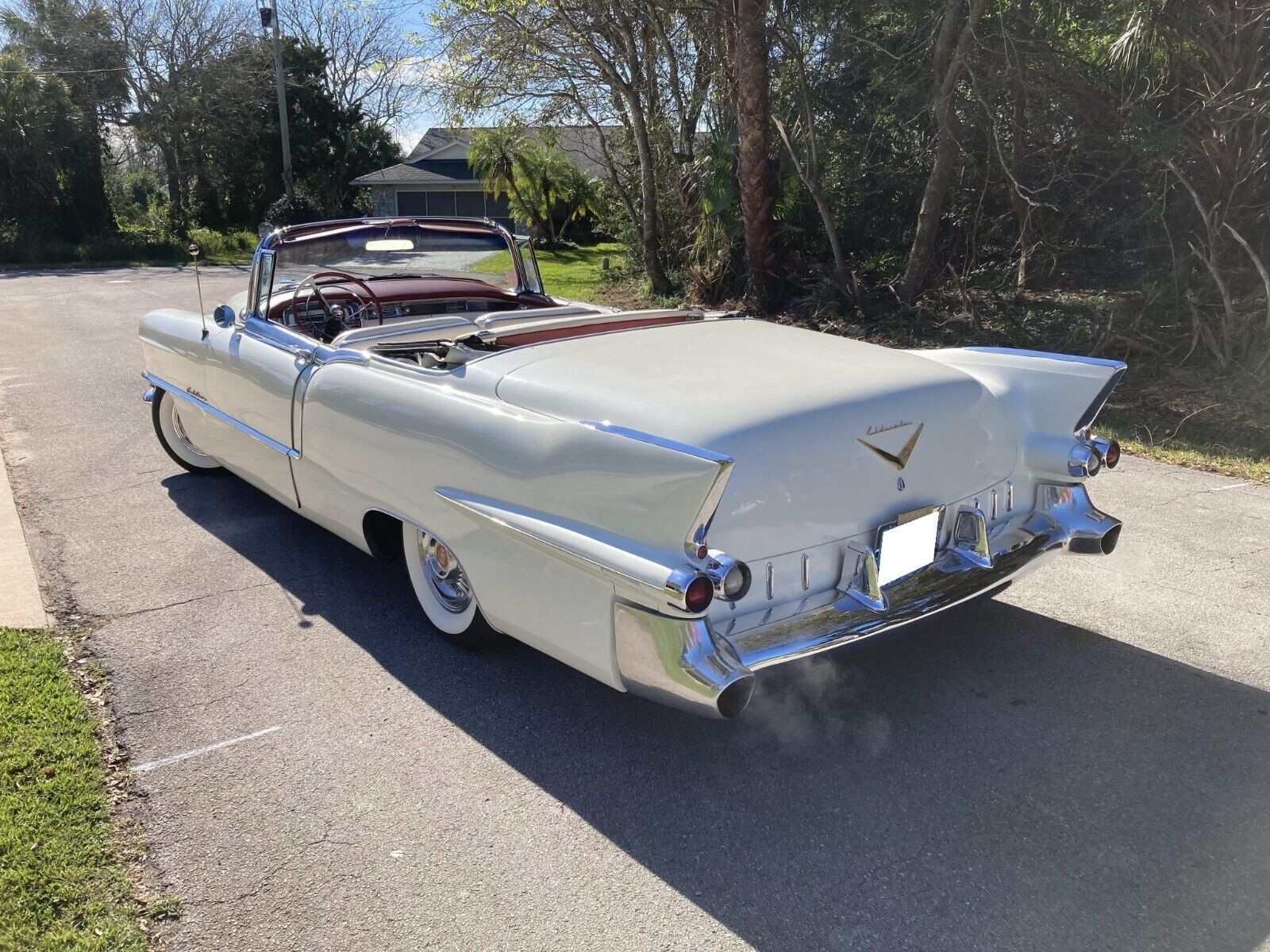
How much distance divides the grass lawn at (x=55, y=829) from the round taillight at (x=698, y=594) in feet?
4.91

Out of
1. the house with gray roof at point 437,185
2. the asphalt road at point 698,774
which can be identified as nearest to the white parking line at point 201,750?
the asphalt road at point 698,774

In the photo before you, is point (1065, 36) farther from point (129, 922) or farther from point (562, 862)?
point (129, 922)

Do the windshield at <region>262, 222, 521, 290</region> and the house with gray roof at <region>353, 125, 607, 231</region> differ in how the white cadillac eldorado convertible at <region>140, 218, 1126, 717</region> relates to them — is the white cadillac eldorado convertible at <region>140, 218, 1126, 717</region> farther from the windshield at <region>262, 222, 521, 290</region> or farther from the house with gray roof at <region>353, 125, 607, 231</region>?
the house with gray roof at <region>353, 125, 607, 231</region>

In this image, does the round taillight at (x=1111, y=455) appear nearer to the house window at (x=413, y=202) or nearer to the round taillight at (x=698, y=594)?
the round taillight at (x=698, y=594)

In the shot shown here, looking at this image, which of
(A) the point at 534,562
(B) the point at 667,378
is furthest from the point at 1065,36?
(A) the point at 534,562

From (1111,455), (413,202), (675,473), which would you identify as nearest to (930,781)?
(675,473)

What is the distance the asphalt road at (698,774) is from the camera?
7.87 feet

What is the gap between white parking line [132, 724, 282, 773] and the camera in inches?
119

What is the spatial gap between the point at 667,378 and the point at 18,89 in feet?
100.0

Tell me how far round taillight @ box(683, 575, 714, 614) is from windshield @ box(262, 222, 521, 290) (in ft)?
9.97

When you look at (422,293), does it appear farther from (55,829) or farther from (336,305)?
(55,829)

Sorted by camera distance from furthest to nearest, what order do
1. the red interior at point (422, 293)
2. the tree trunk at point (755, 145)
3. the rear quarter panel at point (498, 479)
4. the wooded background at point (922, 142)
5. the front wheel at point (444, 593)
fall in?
the tree trunk at point (755, 145) < the wooded background at point (922, 142) < the red interior at point (422, 293) < the front wheel at point (444, 593) < the rear quarter panel at point (498, 479)

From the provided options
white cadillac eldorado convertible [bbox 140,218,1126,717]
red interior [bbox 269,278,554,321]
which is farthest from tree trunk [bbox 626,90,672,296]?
white cadillac eldorado convertible [bbox 140,218,1126,717]

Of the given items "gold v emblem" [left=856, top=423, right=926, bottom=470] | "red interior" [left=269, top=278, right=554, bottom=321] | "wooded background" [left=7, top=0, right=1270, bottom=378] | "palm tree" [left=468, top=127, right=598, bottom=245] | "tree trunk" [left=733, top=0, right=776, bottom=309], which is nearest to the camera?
"gold v emblem" [left=856, top=423, right=926, bottom=470]
